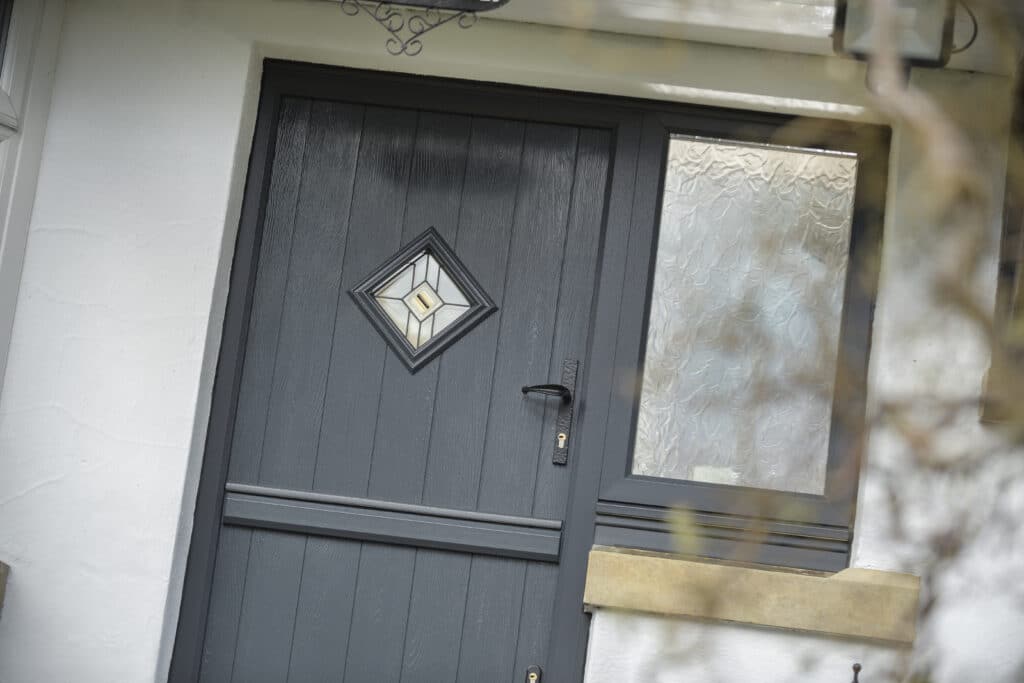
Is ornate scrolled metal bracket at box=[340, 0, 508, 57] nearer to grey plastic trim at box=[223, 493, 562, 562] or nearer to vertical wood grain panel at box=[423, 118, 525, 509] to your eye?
vertical wood grain panel at box=[423, 118, 525, 509]

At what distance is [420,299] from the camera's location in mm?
3586

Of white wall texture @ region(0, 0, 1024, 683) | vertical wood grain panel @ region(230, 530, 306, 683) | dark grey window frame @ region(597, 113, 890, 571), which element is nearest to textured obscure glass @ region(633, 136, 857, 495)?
dark grey window frame @ region(597, 113, 890, 571)

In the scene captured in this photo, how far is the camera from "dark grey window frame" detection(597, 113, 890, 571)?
3.42 m

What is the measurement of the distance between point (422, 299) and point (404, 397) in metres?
0.29

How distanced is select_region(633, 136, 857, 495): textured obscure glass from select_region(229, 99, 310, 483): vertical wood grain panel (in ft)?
3.51

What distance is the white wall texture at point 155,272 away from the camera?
11.1ft

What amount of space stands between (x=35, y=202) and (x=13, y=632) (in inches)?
47.2

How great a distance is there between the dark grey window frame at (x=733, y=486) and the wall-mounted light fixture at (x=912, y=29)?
2.27 ft

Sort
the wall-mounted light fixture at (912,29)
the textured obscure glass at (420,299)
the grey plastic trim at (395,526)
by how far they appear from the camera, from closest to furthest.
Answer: the wall-mounted light fixture at (912,29) < the grey plastic trim at (395,526) < the textured obscure glass at (420,299)

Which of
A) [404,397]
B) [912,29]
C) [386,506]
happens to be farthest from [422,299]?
[912,29]

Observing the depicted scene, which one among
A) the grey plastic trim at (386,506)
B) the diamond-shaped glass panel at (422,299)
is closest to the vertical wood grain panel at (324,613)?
the grey plastic trim at (386,506)

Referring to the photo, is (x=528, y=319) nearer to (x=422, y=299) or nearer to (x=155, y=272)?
(x=422, y=299)

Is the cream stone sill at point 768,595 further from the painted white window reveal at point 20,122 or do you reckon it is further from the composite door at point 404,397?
the painted white window reveal at point 20,122

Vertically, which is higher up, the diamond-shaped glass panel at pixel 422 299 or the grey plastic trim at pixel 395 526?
the diamond-shaped glass panel at pixel 422 299
